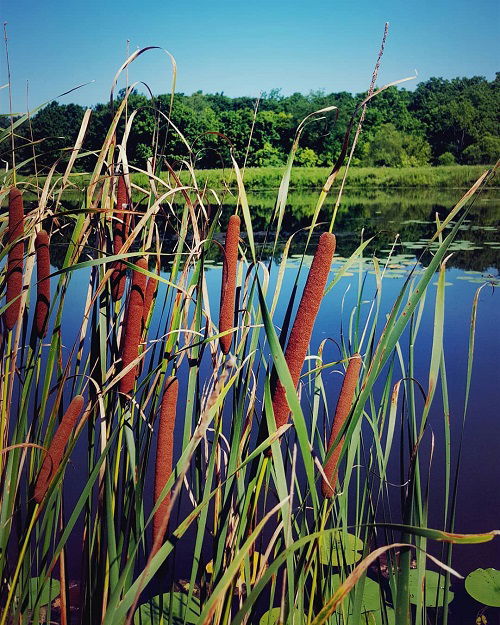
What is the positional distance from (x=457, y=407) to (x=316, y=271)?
3440 millimetres

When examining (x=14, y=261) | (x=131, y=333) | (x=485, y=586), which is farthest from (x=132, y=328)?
(x=485, y=586)

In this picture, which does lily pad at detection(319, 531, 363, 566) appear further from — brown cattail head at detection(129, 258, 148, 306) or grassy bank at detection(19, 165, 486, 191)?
grassy bank at detection(19, 165, 486, 191)

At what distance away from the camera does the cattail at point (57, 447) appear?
0.69 m

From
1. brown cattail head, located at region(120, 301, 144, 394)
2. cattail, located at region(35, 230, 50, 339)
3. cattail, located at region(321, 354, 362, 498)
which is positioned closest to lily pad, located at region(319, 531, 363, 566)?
cattail, located at region(321, 354, 362, 498)

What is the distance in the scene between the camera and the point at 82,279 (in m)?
6.51

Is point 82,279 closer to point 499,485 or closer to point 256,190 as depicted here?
point 499,485

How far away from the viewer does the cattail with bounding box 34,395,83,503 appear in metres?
0.69

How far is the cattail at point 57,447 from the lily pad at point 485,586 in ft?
5.40

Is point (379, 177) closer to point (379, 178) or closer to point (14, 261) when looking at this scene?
point (379, 178)

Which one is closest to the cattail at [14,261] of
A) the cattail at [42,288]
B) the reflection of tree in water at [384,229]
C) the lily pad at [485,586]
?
the cattail at [42,288]

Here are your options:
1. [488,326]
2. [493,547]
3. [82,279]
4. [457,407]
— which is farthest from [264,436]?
[82,279]

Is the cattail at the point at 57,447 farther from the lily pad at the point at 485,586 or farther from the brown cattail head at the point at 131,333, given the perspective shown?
the lily pad at the point at 485,586

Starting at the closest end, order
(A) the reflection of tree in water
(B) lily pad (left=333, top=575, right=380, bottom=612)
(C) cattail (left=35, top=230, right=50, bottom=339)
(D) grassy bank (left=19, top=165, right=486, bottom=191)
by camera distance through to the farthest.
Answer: (C) cattail (left=35, top=230, right=50, bottom=339), (B) lily pad (left=333, top=575, right=380, bottom=612), (A) the reflection of tree in water, (D) grassy bank (left=19, top=165, right=486, bottom=191)

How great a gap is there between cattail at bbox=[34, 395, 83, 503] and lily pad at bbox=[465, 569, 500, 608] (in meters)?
1.65
